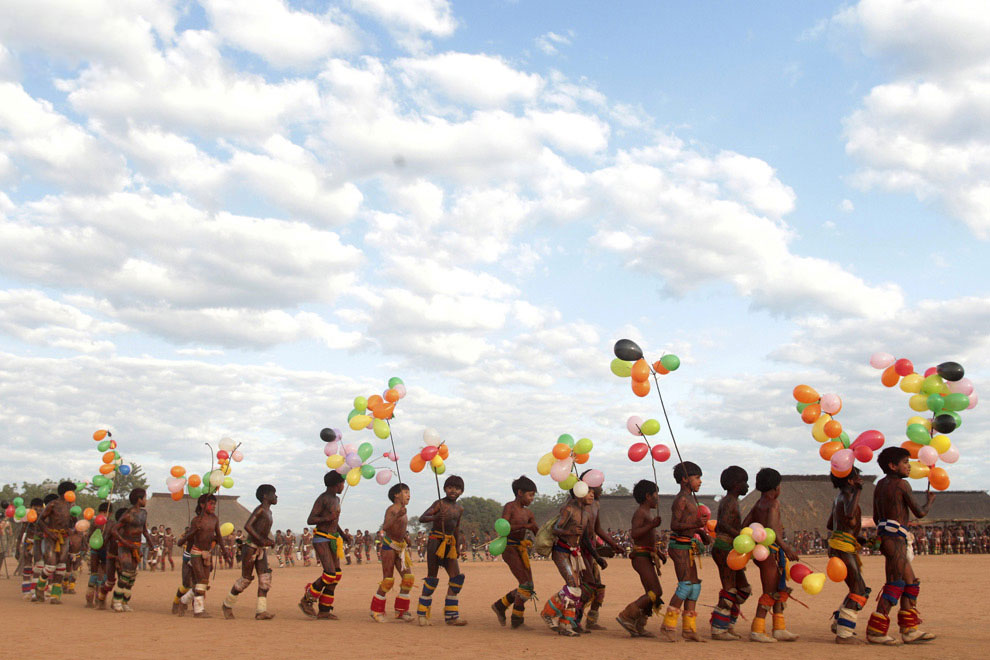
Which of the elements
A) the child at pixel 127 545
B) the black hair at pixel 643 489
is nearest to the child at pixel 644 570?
the black hair at pixel 643 489

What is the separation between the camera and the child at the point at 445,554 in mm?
11812

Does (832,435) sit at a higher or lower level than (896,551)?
higher

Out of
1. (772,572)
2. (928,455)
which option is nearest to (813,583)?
(772,572)

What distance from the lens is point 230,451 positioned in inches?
597

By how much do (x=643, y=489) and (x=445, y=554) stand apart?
3.15m

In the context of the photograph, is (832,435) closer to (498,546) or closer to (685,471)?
(685,471)

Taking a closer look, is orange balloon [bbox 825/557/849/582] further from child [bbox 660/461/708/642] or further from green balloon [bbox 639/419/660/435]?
green balloon [bbox 639/419/660/435]

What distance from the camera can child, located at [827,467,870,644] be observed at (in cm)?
923

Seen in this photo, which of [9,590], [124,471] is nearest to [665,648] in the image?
[124,471]

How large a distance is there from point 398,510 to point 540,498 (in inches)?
3335

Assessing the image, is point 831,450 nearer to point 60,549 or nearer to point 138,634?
point 138,634

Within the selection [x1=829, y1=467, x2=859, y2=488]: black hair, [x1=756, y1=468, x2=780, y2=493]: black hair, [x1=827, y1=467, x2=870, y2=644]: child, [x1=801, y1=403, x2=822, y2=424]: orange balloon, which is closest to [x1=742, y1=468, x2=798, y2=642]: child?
[x1=756, y1=468, x2=780, y2=493]: black hair

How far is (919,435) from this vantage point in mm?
9680

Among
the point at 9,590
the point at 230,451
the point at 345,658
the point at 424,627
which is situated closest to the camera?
the point at 345,658
